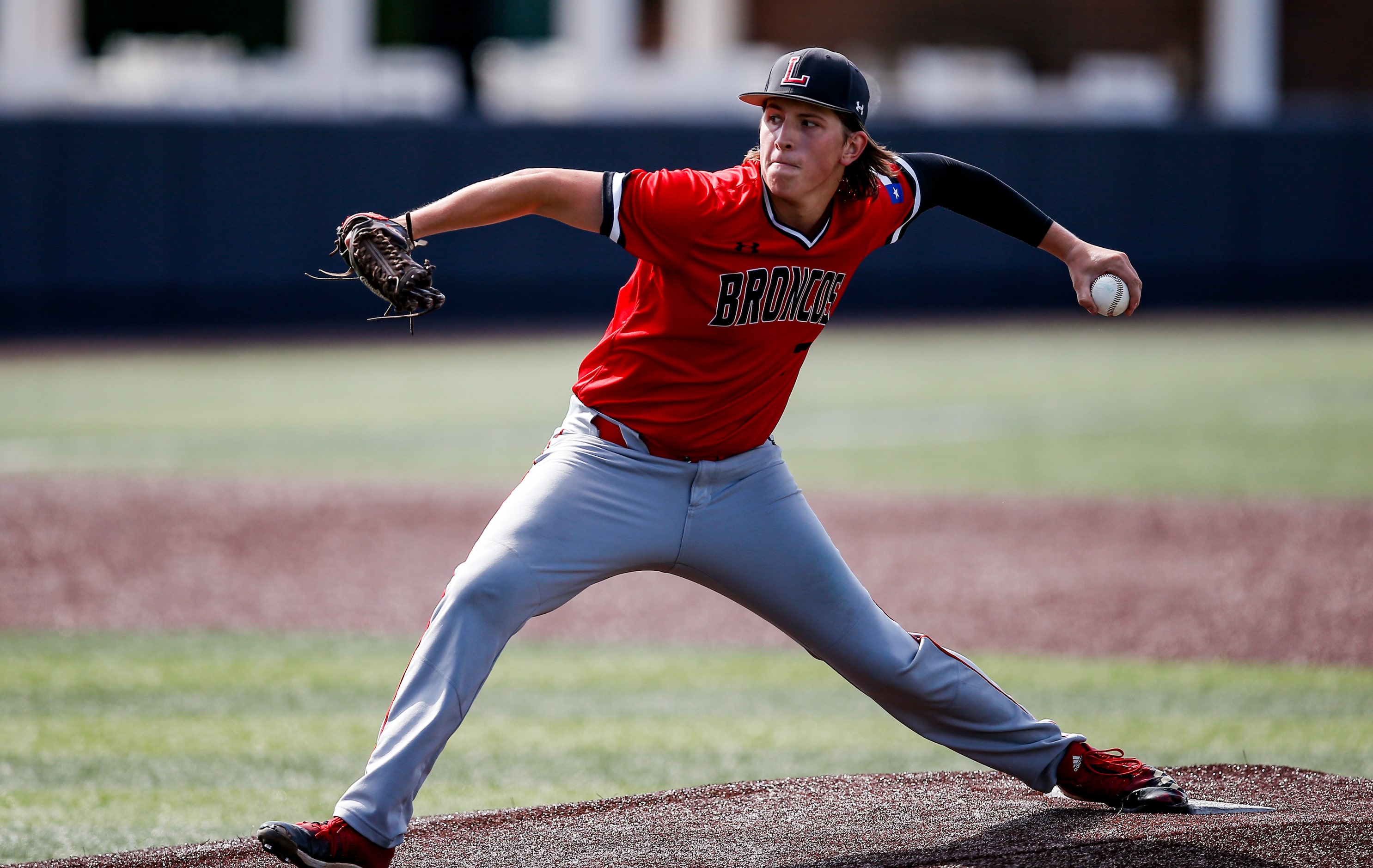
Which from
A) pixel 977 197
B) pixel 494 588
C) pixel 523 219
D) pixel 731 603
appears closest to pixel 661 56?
pixel 523 219

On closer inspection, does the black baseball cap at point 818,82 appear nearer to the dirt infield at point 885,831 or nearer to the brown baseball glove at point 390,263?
the brown baseball glove at point 390,263

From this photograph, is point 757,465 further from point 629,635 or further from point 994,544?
point 994,544

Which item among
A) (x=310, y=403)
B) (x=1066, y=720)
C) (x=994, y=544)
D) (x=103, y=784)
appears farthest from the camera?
(x=310, y=403)

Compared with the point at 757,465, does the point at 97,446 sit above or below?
below

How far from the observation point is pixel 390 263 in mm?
3277

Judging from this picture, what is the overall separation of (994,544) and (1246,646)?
2.03 metres

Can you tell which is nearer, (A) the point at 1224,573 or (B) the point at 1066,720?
(B) the point at 1066,720

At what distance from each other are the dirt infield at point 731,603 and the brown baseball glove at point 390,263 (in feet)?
12.2

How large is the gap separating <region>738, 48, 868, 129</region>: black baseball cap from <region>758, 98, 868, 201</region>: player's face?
1.3 inches

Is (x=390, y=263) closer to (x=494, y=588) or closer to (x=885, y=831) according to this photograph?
(x=494, y=588)

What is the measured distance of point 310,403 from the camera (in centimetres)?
1315

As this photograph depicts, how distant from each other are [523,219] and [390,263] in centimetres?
1596

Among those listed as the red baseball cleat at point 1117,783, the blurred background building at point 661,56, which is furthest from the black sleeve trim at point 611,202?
the blurred background building at point 661,56

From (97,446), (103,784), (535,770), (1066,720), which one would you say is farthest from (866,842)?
(97,446)
